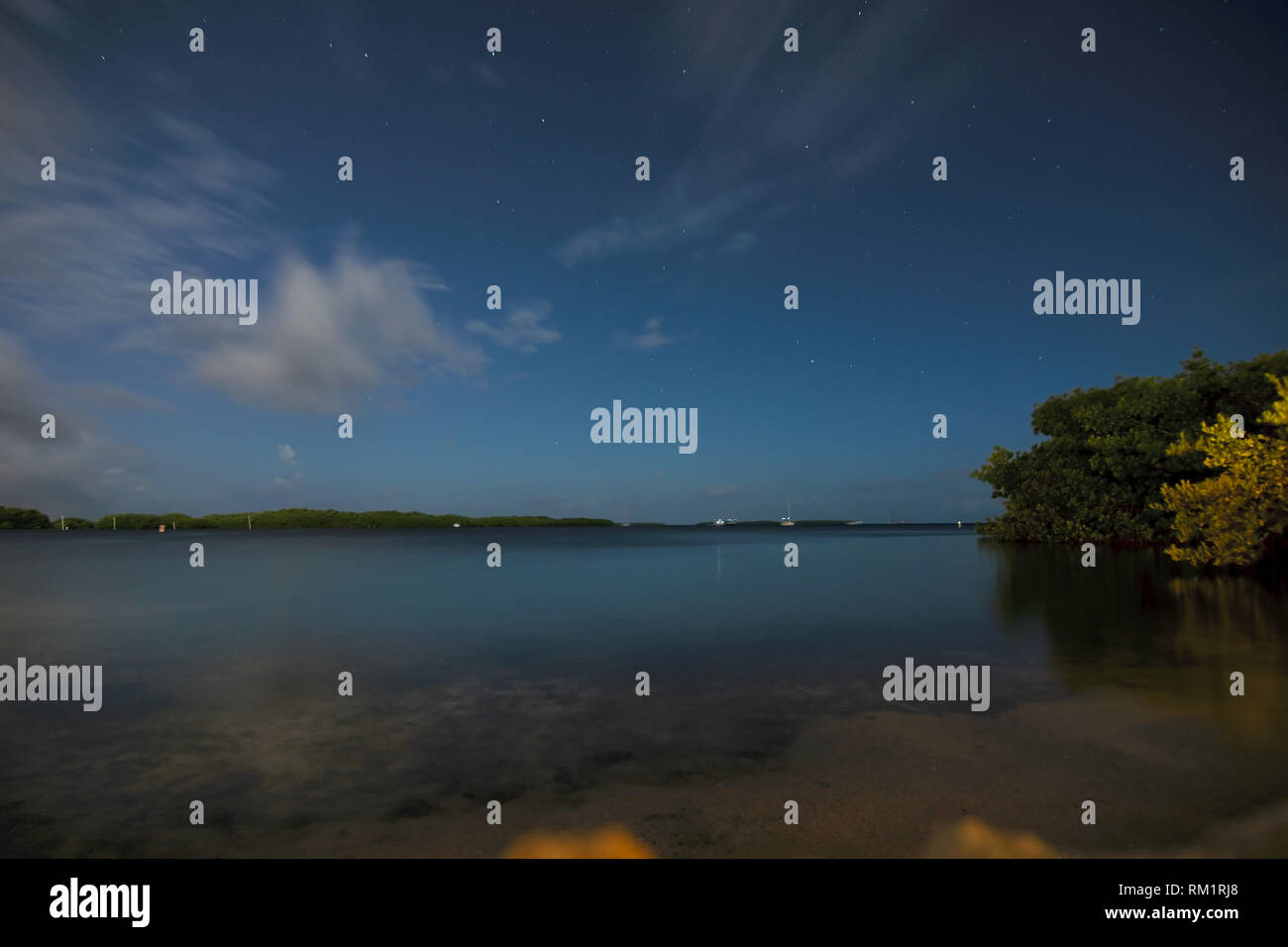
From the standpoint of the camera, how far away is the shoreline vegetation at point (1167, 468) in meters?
21.1

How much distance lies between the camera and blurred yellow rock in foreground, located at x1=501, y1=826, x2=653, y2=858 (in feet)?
16.4

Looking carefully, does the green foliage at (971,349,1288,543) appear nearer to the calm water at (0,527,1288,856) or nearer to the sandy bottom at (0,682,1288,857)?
the calm water at (0,527,1288,856)

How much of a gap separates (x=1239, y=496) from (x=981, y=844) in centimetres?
2471

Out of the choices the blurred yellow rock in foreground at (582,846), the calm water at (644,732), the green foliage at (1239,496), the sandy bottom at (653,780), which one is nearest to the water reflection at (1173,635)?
the calm water at (644,732)

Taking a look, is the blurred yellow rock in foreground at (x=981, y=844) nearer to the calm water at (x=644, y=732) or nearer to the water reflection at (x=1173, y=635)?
the calm water at (x=644, y=732)

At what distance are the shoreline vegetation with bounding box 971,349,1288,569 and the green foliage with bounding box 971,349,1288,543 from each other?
8cm

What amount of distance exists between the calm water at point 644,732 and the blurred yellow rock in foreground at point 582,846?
190 mm

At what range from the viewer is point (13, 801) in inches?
245

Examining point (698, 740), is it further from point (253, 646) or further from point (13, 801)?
point (253, 646)

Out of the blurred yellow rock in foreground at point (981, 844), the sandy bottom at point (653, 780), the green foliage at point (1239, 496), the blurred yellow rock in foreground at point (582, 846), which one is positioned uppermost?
the green foliage at point (1239, 496)

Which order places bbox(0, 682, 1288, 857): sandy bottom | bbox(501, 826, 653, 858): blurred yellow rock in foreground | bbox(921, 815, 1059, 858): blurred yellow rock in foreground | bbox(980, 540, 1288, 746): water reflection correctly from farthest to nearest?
bbox(980, 540, 1288, 746): water reflection → bbox(0, 682, 1288, 857): sandy bottom → bbox(501, 826, 653, 858): blurred yellow rock in foreground → bbox(921, 815, 1059, 858): blurred yellow rock in foreground

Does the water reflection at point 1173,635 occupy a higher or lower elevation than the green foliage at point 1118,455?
lower

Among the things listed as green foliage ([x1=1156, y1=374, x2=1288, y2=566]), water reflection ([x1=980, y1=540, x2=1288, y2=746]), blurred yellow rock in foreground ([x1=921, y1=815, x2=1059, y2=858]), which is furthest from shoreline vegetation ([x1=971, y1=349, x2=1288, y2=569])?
blurred yellow rock in foreground ([x1=921, y1=815, x2=1059, y2=858])
